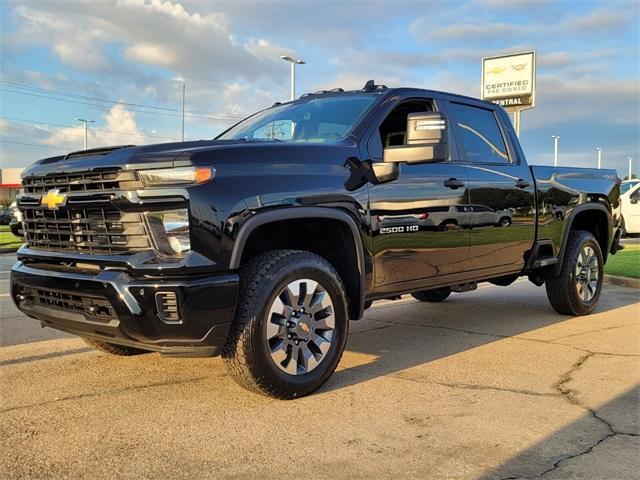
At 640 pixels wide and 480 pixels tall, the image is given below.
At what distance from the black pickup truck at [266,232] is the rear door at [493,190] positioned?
0.03 meters

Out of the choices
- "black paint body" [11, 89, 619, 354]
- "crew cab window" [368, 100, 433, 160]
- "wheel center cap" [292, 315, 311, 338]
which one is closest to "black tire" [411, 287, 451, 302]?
"black paint body" [11, 89, 619, 354]

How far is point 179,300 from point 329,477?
3.93 ft

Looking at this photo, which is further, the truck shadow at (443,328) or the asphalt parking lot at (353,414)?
the truck shadow at (443,328)

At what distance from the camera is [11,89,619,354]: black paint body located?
132 inches

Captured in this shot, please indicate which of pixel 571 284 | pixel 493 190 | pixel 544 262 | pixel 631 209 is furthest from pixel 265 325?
pixel 631 209

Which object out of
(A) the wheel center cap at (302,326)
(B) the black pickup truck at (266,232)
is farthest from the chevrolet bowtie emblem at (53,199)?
(A) the wheel center cap at (302,326)

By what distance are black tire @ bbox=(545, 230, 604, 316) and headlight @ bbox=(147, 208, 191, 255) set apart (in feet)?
15.1

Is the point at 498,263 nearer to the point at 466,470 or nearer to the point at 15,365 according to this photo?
the point at 466,470

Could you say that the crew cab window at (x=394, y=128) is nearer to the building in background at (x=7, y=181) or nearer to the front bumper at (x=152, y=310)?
the front bumper at (x=152, y=310)

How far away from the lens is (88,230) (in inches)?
143

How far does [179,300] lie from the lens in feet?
10.8

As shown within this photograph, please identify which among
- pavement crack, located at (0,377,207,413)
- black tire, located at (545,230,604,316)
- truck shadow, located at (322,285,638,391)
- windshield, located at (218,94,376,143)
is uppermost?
windshield, located at (218,94,376,143)

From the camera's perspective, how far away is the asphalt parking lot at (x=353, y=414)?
293cm

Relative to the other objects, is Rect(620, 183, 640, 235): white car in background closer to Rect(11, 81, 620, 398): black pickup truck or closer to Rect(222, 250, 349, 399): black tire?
Rect(11, 81, 620, 398): black pickup truck
